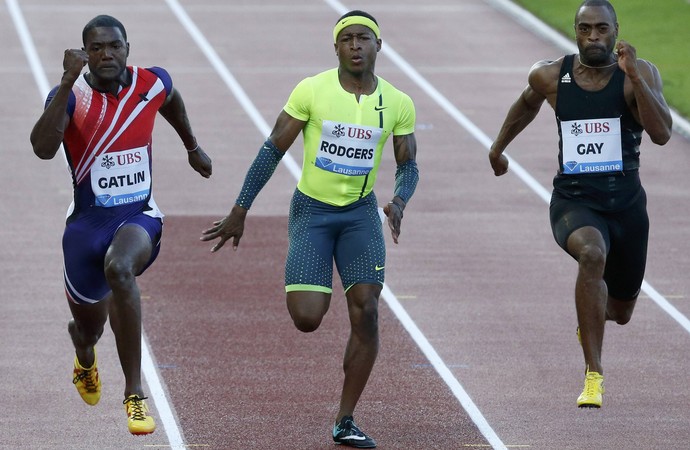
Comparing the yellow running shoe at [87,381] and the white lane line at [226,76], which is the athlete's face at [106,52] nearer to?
the yellow running shoe at [87,381]

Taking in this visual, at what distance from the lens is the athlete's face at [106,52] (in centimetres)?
870

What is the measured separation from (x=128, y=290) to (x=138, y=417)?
0.69m

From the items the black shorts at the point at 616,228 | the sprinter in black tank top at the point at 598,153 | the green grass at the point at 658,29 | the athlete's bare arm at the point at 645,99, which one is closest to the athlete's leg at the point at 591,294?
the sprinter in black tank top at the point at 598,153

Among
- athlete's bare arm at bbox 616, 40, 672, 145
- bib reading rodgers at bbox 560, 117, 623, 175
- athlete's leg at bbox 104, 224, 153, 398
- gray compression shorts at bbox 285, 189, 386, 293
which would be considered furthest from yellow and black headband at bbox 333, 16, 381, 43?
athlete's leg at bbox 104, 224, 153, 398

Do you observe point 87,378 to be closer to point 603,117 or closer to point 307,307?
point 307,307

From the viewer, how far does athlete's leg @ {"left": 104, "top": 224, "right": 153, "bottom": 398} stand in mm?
8648

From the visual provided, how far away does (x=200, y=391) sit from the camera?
10.7 meters

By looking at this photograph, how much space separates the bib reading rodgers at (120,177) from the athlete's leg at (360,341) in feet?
4.54

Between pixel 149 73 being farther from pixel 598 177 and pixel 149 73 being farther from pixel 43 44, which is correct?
pixel 43 44

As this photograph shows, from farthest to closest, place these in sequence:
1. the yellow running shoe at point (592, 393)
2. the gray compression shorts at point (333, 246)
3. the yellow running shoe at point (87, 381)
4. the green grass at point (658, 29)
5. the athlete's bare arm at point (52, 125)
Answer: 1. the green grass at point (658, 29)
2. the yellow running shoe at point (87, 381)
3. the gray compression shorts at point (333, 246)
4. the yellow running shoe at point (592, 393)
5. the athlete's bare arm at point (52, 125)

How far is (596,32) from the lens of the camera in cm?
906

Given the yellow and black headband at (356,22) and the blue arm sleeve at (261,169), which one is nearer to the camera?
the yellow and black headband at (356,22)

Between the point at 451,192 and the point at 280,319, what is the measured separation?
16.0 feet

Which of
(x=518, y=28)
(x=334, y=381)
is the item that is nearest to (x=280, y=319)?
(x=334, y=381)
